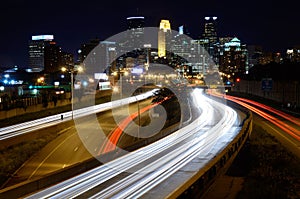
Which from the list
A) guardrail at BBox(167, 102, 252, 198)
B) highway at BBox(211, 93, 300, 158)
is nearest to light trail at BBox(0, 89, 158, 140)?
highway at BBox(211, 93, 300, 158)

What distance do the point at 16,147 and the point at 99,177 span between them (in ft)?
67.5

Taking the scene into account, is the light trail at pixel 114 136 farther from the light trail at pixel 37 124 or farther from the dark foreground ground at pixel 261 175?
the dark foreground ground at pixel 261 175

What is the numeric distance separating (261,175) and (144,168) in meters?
5.51

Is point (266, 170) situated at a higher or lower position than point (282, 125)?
lower

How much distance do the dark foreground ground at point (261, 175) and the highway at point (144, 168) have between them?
158cm

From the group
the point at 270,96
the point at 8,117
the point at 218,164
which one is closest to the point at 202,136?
the point at 218,164

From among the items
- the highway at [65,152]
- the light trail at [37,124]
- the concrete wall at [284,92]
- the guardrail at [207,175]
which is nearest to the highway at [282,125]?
the concrete wall at [284,92]

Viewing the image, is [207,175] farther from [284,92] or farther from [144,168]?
[284,92]

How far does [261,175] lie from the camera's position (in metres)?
19.5

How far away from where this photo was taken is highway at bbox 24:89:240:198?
14.2 metres

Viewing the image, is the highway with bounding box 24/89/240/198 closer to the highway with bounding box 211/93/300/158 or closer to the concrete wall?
the highway with bounding box 211/93/300/158

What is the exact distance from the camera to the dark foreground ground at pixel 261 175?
16203 mm

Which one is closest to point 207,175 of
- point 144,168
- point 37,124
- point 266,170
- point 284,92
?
point 144,168

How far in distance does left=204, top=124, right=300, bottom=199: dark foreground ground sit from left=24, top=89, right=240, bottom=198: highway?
158 centimetres
